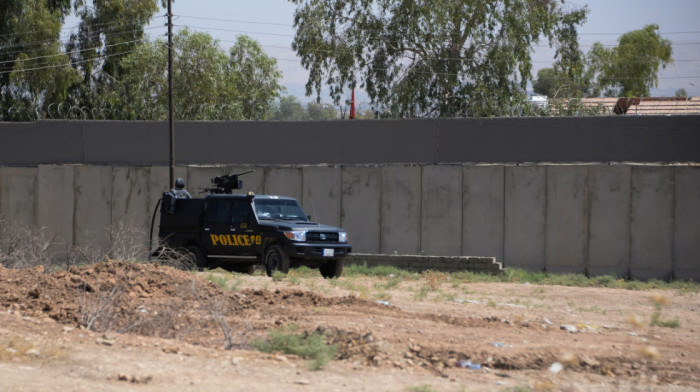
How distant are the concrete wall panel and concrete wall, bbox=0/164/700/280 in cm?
3

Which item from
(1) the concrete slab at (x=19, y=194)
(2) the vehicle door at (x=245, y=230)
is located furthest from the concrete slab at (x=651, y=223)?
(1) the concrete slab at (x=19, y=194)

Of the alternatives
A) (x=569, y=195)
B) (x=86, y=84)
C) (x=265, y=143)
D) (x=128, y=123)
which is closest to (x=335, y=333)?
(x=569, y=195)

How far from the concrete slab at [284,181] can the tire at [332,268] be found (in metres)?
7.29

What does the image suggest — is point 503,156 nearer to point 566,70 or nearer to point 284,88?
point 566,70

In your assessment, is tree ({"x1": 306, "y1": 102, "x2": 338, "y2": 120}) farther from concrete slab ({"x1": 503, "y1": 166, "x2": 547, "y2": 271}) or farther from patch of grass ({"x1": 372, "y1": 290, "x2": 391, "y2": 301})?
patch of grass ({"x1": 372, "y1": 290, "x2": 391, "y2": 301})

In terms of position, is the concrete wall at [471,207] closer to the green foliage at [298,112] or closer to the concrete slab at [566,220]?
the concrete slab at [566,220]

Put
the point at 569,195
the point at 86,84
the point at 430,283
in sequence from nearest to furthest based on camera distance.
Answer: the point at 430,283 → the point at 569,195 → the point at 86,84

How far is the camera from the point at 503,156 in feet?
80.3

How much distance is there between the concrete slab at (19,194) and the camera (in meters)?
28.1

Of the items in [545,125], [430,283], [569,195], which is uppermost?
[545,125]

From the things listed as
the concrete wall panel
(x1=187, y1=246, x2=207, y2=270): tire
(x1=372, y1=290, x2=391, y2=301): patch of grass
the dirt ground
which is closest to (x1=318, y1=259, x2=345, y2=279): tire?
(x1=187, y1=246, x2=207, y2=270): tire

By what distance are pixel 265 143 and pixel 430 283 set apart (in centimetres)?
1047

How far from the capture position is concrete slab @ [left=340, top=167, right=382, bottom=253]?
25.1m

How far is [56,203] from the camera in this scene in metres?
27.8
